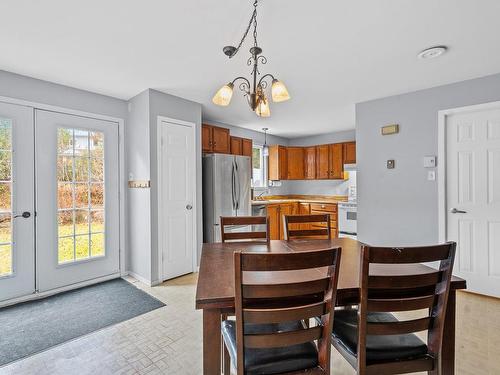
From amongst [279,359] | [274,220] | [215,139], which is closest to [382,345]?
[279,359]

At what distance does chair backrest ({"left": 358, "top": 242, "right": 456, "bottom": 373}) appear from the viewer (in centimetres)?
110

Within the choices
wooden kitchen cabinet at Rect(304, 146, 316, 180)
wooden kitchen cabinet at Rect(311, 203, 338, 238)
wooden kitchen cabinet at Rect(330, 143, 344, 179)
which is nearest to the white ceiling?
wooden kitchen cabinet at Rect(330, 143, 344, 179)

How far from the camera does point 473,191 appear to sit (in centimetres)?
290

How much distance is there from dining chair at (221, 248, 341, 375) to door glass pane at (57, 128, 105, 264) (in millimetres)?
2749

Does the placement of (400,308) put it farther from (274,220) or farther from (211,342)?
(274,220)

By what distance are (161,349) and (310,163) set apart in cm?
474

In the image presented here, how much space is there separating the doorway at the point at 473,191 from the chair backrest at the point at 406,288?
7.62ft

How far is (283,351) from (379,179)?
116 inches

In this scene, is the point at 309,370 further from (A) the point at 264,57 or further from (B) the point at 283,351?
(A) the point at 264,57

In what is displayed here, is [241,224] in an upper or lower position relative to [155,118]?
lower

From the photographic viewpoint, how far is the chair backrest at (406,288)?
1098 mm

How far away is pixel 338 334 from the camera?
1343 millimetres

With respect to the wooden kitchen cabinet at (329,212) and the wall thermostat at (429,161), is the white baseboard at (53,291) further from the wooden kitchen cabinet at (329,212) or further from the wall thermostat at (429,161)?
the wall thermostat at (429,161)

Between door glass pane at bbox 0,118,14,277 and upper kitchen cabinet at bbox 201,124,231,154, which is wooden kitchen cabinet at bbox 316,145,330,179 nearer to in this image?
upper kitchen cabinet at bbox 201,124,231,154
